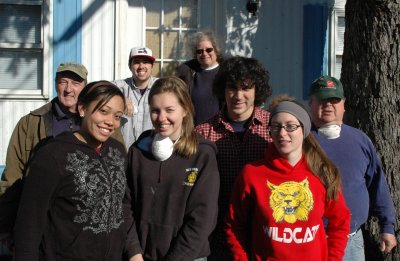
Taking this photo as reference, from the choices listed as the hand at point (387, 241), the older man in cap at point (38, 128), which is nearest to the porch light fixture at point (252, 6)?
the older man in cap at point (38, 128)

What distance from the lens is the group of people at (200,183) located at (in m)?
2.77

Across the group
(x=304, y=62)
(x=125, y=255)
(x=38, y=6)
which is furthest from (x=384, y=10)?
(x=38, y=6)

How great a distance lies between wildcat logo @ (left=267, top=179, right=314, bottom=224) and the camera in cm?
298

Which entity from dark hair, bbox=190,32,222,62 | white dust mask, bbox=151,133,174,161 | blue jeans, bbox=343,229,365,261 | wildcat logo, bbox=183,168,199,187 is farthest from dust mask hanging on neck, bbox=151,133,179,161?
dark hair, bbox=190,32,222,62

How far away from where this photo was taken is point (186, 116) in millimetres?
3131

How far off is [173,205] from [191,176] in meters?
0.18

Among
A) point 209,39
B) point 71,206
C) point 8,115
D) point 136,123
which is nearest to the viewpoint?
point 71,206

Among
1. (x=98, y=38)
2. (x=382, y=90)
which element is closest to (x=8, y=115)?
(x=98, y=38)

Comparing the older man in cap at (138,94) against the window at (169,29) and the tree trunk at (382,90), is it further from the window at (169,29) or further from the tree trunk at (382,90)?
the window at (169,29)

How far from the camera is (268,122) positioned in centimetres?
336

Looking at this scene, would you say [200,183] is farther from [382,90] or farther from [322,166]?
[382,90]

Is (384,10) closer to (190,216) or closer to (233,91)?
(233,91)

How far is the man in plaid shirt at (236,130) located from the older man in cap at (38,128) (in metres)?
0.99

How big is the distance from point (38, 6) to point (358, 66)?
3.96 m
